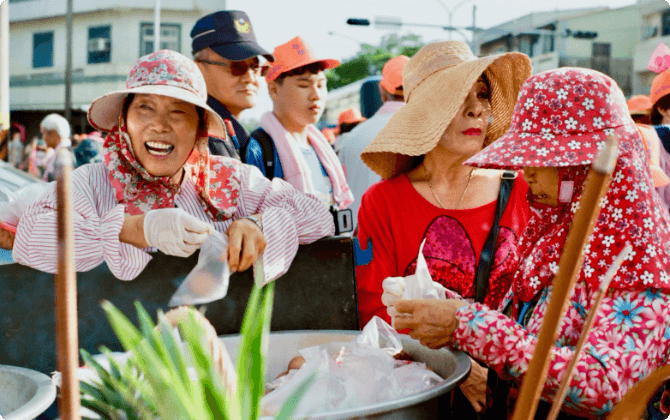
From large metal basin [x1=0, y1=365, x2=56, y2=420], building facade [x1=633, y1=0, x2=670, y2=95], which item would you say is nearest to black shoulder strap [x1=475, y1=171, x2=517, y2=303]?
large metal basin [x1=0, y1=365, x2=56, y2=420]

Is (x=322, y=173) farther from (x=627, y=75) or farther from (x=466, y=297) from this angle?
(x=627, y=75)

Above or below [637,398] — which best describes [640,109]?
above

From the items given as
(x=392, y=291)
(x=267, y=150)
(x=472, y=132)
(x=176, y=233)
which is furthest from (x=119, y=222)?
(x=267, y=150)

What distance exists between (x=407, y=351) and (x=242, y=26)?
7.83 ft

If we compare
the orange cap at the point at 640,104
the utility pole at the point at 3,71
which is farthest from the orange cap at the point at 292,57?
the orange cap at the point at 640,104

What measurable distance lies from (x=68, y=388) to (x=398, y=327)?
4.08 ft

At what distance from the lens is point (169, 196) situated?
2.08 metres

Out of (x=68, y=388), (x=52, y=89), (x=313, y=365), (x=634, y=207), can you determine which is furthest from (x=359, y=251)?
(x=52, y=89)

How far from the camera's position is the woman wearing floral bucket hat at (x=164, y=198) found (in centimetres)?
172

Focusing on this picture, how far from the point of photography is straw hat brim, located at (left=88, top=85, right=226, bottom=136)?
2037 mm

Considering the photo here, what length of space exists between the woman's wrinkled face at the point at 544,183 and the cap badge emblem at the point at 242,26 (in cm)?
232

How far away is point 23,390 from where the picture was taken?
4.43 feet

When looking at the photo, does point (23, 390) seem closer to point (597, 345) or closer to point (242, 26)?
point (597, 345)

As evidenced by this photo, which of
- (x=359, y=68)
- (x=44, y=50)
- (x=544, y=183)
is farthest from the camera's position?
(x=359, y=68)
